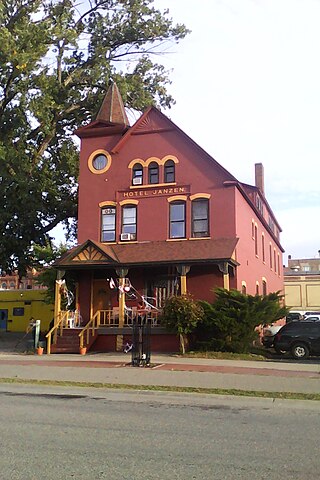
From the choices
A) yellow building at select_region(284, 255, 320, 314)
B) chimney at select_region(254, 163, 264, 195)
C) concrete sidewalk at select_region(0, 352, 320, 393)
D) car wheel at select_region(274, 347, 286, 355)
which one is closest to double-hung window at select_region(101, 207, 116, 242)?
concrete sidewalk at select_region(0, 352, 320, 393)

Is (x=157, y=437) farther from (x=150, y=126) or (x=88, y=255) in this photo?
(x=150, y=126)

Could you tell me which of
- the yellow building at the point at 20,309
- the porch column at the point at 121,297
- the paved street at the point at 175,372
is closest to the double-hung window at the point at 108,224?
the porch column at the point at 121,297

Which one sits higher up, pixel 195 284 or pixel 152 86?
pixel 152 86

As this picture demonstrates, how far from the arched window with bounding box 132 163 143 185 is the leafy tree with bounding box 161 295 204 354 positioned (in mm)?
7205

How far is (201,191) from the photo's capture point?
78.3 feet

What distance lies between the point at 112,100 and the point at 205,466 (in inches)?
953

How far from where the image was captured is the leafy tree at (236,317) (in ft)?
64.7

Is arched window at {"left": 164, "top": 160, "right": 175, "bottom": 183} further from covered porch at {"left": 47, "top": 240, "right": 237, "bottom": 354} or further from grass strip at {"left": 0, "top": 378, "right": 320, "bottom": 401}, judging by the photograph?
grass strip at {"left": 0, "top": 378, "right": 320, "bottom": 401}

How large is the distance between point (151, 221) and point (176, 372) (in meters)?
10.5

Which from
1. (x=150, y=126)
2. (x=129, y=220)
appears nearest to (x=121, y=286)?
(x=129, y=220)

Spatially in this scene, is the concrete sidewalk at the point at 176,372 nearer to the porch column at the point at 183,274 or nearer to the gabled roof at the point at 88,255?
the porch column at the point at 183,274

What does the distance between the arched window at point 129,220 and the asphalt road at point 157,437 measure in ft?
44.9

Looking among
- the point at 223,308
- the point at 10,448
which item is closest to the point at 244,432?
the point at 10,448

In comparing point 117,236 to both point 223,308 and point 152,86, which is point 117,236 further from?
point 152,86
